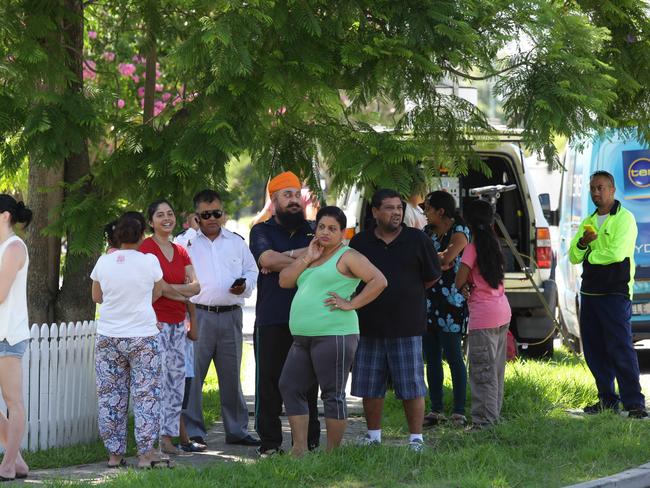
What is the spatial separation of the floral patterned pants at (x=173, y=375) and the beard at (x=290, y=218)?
1034 millimetres

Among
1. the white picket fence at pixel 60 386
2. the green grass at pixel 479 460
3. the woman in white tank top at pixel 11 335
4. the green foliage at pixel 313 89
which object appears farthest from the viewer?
the white picket fence at pixel 60 386

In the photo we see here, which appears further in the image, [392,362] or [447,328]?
[447,328]

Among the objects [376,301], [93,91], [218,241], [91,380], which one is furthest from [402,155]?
[91,380]

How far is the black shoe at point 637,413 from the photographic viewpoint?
→ 9.65 meters

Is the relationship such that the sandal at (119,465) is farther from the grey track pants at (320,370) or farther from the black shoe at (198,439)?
the grey track pants at (320,370)

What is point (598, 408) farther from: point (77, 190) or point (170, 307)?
point (77, 190)

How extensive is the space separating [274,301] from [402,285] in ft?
2.93

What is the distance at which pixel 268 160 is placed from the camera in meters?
9.29

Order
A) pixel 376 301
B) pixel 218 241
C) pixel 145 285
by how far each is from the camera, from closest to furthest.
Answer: pixel 145 285 → pixel 376 301 → pixel 218 241

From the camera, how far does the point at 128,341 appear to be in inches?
303

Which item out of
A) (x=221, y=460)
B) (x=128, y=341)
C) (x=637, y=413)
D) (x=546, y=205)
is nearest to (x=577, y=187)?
(x=546, y=205)

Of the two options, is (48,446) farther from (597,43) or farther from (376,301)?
(597,43)

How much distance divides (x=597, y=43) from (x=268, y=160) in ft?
8.72

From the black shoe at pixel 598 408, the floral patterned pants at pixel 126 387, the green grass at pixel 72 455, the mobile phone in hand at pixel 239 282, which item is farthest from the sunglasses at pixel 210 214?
the black shoe at pixel 598 408
